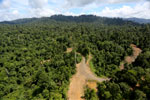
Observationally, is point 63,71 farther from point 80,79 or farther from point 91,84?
point 91,84

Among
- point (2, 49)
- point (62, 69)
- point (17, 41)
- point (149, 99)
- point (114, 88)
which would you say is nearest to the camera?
point (149, 99)

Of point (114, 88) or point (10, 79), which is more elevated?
point (114, 88)

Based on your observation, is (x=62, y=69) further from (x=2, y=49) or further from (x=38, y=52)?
(x=2, y=49)

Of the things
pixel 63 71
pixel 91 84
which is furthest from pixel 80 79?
pixel 63 71

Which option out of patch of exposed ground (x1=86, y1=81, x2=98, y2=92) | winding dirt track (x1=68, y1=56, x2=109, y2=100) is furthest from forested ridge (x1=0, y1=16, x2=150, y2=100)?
patch of exposed ground (x1=86, y1=81, x2=98, y2=92)

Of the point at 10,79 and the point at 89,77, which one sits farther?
the point at 10,79

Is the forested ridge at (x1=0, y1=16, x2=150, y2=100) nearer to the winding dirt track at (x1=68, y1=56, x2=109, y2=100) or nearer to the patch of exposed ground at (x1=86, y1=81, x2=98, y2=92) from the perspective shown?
the winding dirt track at (x1=68, y1=56, x2=109, y2=100)

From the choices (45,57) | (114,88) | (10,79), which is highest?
(114,88)

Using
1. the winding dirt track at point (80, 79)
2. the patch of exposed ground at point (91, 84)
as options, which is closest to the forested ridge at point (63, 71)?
the winding dirt track at point (80, 79)

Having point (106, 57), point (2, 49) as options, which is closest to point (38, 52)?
point (2, 49)
